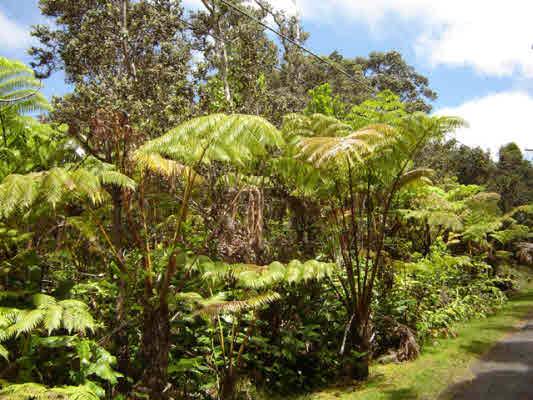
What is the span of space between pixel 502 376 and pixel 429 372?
A: 77cm

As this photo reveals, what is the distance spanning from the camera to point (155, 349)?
11.5 ft

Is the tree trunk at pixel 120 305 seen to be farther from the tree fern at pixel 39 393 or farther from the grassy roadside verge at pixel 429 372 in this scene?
the grassy roadside verge at pixel 429 372

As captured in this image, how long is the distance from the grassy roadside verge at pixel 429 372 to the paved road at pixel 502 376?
138 mm

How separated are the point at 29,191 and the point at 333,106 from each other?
6.97 m

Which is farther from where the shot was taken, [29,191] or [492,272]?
[492,272]

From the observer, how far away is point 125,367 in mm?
3877

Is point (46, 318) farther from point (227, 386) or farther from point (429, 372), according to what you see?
point (429, 372)

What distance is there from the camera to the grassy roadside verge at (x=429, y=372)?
448cm

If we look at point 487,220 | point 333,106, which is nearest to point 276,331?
point 333,106

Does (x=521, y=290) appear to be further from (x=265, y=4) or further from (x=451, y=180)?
(x=265, y=4)

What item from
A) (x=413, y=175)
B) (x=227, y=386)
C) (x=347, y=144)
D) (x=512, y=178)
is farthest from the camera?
(x=512, y=178)

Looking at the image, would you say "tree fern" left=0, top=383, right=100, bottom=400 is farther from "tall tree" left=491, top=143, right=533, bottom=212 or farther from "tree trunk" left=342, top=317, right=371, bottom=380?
"tall tree" left=491, top=143, right=533, bottom=212

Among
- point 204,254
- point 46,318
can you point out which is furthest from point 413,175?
point 46,318

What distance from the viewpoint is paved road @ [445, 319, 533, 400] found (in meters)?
4.30
